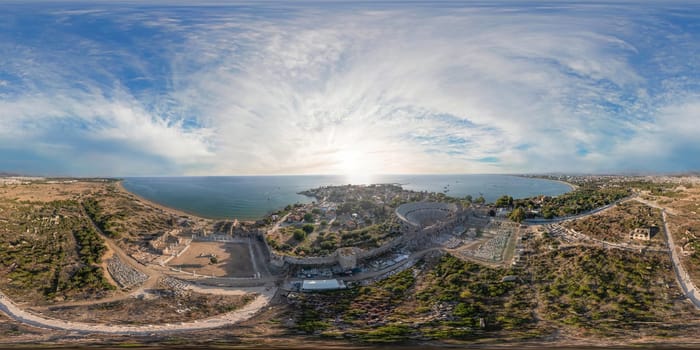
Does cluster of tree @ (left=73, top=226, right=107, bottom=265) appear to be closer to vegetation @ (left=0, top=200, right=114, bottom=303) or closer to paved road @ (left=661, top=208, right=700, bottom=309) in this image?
vegetation @ (left=0, top=200, right=114, bottom=303)

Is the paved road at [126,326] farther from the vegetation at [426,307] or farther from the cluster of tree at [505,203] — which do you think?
the cluster of tree at [505,203]

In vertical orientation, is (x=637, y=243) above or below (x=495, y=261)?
above

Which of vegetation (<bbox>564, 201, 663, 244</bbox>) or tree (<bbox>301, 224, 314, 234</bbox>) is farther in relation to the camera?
tree (<bbox>301, 224, 314, 234</bbox>)

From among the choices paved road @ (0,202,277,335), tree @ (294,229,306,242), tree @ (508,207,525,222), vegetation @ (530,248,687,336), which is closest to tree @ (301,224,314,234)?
tree @ (294,229,306,242)

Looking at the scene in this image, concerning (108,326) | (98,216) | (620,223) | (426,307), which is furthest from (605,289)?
(98,216)

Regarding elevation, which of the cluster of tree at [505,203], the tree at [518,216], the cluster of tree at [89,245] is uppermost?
the cluster of tree at [505,203]

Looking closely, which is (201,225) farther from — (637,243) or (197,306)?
(637,243)

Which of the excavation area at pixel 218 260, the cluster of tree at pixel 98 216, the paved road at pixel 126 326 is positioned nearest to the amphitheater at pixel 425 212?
the excavation area at pixel 218 260

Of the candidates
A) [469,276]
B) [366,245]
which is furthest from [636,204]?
[366,245]
